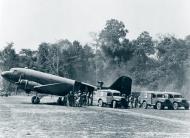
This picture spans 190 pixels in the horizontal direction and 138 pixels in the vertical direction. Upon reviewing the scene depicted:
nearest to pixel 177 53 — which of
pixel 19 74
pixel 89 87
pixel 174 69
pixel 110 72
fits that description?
pixel 174 69

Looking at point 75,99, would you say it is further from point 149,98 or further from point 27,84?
point 149,98

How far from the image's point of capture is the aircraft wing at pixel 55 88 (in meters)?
36.9

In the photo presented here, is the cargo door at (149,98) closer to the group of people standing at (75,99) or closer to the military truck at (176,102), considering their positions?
the military truck at (176,102)

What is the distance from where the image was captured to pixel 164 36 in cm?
8531

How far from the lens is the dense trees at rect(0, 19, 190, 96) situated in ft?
245

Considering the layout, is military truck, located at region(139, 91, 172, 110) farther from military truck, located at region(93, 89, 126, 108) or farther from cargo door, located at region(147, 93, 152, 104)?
military truck, located at region(93, 89, 126, 108)

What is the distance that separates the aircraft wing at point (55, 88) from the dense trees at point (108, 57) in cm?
3372

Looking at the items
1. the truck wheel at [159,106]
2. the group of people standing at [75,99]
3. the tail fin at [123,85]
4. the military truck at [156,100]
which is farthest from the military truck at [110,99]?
the tail fin at [123,85]

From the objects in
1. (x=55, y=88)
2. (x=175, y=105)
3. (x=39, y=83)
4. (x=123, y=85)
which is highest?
(x=123, y=85)

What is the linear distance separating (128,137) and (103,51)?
69947 mm

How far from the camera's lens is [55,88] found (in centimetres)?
3716

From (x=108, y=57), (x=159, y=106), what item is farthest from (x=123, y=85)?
(x=108, y=57)

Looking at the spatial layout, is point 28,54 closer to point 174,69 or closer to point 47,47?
point 47,47

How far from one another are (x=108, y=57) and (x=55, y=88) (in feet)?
147
